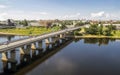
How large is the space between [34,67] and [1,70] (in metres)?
8.79

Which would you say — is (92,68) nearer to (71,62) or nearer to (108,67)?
(108,67)

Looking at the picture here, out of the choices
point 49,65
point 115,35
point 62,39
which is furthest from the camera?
point 115,35

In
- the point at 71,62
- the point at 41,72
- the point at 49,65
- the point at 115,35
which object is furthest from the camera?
the point at 115,35

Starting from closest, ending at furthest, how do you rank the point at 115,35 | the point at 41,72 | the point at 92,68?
1. the point at 41,72
2. the point at 92,68
3. the point at 115,35

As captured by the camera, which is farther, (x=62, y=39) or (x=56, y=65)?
(x=62, y=39)

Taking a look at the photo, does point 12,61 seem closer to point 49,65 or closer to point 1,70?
point 1,70

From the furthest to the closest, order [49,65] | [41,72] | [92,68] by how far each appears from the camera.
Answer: [49,65]
[92,68]
[41,72]

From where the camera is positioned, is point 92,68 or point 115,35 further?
point 115,35

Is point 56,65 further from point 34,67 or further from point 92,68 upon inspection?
point 92,68

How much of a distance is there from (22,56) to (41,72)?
19.1m

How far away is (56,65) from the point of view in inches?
2203

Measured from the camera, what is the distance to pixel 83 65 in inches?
2199

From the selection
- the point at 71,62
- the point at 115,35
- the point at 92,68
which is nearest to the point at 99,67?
the point at 92,68

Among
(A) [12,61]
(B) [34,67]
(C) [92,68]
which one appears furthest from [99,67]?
(A) [12,61]
